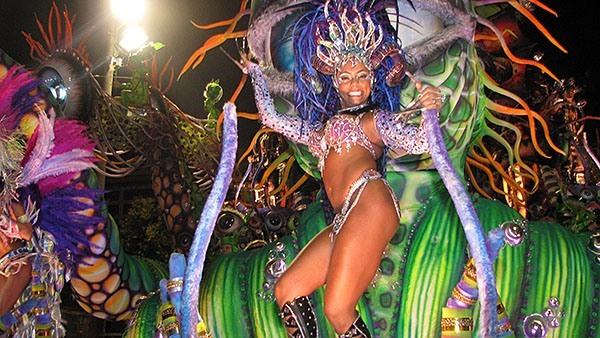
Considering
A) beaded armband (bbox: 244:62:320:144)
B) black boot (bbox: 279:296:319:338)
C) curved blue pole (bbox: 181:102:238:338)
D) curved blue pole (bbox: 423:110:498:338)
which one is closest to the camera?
curved blue pole (bbox: 423:110:498:338)

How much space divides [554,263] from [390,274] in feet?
2.64

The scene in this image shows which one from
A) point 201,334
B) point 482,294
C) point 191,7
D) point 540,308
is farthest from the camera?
point 191,7

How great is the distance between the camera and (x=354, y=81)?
9.97 ft

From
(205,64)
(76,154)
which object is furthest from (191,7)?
(76,154)

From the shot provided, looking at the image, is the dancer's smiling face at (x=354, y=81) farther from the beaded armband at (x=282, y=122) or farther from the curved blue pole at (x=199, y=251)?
the curved blue pole at (x=199, y=251)

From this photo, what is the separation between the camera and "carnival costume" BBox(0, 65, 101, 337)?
10.6 ft

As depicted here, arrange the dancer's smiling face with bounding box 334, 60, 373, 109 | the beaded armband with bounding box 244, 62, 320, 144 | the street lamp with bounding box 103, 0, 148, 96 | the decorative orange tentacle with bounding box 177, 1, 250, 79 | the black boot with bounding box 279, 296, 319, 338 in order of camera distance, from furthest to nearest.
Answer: the street lamp with bounding box 103, 0, 148, 96
the decorative orange tentacle with bounding box 177, 1, 250, 79
the beaded armband with bounding box 244, 62, 320, 144
the dancer's smiling face with bounding box 334, 60, 373, 109
the black boot with bounding box 279, 296, 319, 338

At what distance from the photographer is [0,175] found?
10.6ft

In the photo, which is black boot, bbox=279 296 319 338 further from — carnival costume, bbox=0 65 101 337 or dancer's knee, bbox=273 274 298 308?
carnival costume, bbox=0 65 101 337

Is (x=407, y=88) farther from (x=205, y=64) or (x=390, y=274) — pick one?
(x=205, y=64)

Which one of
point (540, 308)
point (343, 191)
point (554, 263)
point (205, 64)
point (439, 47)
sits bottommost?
point (540, 308)

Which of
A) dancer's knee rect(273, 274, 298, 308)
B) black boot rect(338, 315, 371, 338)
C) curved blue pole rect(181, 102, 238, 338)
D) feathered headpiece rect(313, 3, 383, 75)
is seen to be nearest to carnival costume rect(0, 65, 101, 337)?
curved blue pole rect(181, 102, 238, 338)

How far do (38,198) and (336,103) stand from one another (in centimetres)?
158

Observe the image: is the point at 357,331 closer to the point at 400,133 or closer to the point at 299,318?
the point at 299,318
